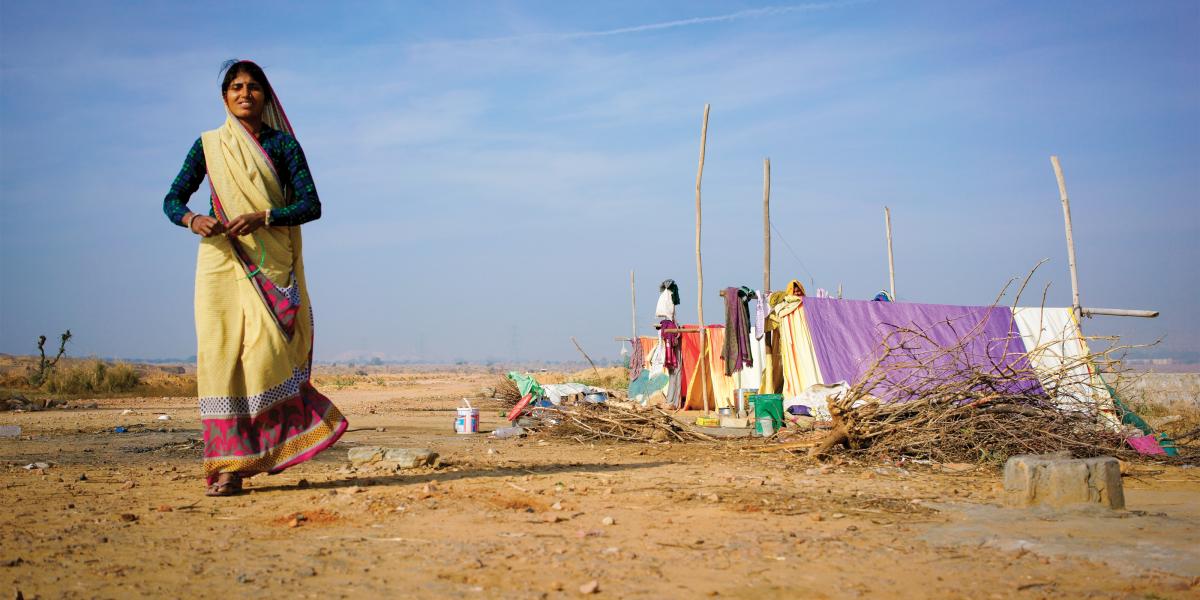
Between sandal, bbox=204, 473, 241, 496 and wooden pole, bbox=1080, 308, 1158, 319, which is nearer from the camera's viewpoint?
sandal, bbox=204, 473, 241, 496

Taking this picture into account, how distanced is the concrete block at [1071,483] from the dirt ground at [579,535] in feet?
0.53

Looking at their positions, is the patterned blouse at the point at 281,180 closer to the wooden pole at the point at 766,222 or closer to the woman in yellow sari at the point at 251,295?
the woman in yellow sari at the point at 251,295

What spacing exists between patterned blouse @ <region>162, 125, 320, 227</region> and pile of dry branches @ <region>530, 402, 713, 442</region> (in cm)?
431

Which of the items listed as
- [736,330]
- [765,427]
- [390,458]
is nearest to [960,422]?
[765,427]

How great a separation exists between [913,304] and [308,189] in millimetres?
9489

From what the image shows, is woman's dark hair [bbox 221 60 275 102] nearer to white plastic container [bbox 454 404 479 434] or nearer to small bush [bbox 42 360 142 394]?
white plastic container [bbox 454 404 479 434]

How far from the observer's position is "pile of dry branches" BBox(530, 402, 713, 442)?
27.7 ft

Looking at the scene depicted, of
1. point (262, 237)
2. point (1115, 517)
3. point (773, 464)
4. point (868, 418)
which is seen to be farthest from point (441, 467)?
point (1115, 517)

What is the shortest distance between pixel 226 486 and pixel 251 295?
104 cm

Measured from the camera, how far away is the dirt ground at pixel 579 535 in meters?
3.05

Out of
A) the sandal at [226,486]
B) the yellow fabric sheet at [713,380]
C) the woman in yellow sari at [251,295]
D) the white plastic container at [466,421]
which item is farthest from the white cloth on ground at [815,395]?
the sandal at [226,486]

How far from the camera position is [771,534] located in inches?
153

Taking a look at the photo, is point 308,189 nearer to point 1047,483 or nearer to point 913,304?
point 1047,483

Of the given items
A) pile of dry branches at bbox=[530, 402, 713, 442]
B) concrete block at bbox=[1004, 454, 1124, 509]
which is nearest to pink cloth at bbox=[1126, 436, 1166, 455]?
concrete block at bbox=[1004, 454, 1124, 509]
